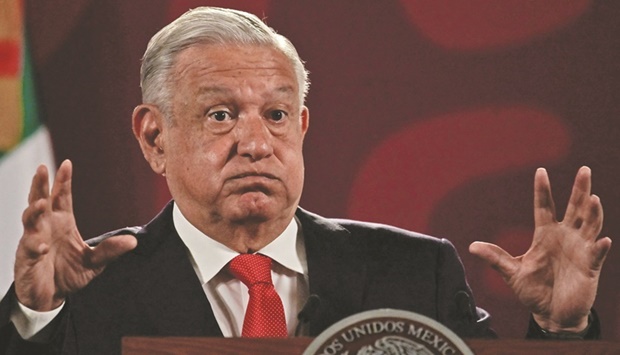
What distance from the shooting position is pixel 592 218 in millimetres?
2133

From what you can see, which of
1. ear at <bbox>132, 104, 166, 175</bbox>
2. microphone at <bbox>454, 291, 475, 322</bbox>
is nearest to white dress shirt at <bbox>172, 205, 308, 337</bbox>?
ear at <bbox>132, 104, 166, 175</bbox>

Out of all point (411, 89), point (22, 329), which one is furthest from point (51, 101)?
point (411, 89)

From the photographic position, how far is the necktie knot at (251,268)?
2344 millimetres

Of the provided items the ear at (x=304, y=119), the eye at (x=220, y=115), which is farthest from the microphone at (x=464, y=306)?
the eye at (x=220, y=115)

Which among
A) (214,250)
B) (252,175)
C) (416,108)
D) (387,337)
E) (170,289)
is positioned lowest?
(170,289)

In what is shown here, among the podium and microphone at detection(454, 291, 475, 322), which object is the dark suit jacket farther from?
the podium

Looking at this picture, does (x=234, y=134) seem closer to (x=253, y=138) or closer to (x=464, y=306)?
(x=253, y=138)

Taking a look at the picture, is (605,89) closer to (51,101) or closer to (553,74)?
(553,74)

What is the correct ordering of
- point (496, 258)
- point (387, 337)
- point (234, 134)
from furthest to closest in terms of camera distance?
point (234, 134)
point (496, 258)
point (387, 337)

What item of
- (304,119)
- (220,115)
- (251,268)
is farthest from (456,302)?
(220,115)

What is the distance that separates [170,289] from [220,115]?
1.52 feet

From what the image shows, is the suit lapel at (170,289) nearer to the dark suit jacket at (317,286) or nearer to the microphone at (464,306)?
the dark suit jacket at (317,286)

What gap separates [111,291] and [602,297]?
4.61ft

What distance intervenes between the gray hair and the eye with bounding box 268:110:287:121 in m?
0.11
